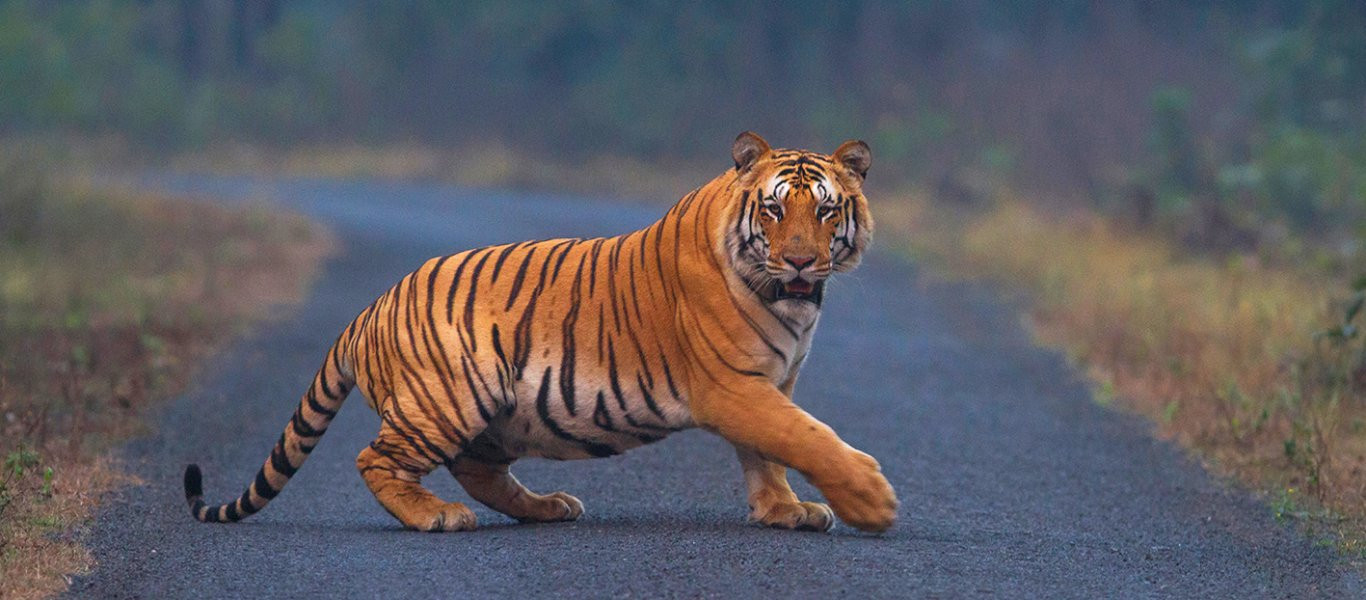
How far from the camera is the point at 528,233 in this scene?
20.2 meters

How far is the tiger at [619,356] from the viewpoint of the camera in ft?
19.8

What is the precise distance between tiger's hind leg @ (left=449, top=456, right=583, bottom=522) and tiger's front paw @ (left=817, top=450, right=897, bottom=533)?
113 cm

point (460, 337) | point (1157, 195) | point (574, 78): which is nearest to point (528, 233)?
point (1157, 195)

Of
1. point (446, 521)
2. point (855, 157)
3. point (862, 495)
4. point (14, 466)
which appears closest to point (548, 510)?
point (446, 521)

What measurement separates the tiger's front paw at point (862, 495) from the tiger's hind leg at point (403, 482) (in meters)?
1.31

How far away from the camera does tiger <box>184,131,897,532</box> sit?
19.8 ft

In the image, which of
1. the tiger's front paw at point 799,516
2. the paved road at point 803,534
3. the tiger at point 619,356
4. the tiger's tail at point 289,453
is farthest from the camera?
the tiger's tail at point 289,453

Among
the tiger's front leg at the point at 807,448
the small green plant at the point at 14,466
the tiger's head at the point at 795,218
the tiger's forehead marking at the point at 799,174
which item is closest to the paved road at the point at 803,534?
the tiger's front leg at the point at 807,448

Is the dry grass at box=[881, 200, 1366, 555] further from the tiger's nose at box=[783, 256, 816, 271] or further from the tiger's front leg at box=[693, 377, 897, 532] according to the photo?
the tiger's nose at box=[783, 256, 816, 271]

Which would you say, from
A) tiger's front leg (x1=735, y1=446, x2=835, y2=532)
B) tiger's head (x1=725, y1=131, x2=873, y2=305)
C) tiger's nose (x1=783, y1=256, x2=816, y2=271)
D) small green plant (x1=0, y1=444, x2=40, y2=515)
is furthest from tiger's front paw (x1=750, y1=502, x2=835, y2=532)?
small green plant (x1=0, y1=444, x2=40, y2=515)

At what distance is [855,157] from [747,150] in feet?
1.21

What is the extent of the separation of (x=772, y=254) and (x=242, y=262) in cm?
1137

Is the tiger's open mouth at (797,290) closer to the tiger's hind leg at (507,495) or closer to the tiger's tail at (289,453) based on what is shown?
the tiger's hind leg at (507,495)

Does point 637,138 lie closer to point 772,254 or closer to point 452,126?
point 452,126
